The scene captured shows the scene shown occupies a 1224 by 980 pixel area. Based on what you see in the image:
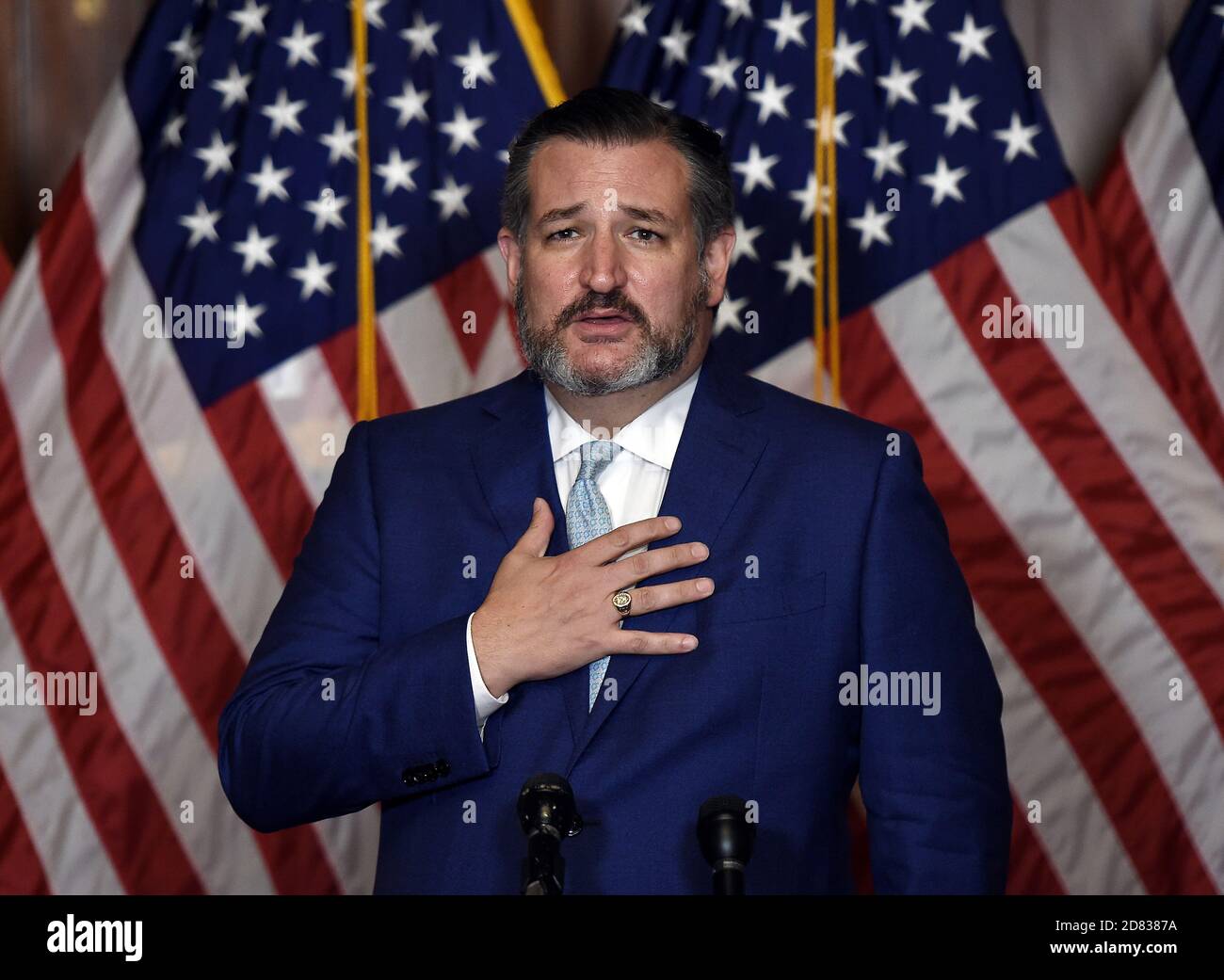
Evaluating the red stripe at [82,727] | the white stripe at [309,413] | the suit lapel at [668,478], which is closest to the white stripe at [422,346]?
the white stripe at [309,413]

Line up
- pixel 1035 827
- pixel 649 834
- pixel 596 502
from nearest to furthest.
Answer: pixel 649 834 < pixel 596 502 < pixel 1035 827

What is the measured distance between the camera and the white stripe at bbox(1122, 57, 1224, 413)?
A: 10.00ft

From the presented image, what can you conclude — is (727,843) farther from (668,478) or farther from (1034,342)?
(1034,342)

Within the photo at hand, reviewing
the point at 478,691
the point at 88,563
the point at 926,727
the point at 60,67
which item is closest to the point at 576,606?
the point at 478,691

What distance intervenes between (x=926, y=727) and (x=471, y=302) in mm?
1732

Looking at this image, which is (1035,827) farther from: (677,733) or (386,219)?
(386,219)

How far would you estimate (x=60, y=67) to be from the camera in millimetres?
3447

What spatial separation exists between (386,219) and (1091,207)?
1550mm

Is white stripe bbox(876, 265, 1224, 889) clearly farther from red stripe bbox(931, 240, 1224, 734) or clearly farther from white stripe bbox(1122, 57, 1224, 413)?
white stripe bbox(1122, 57, 1224, 413)

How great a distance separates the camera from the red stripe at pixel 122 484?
318 centimetres

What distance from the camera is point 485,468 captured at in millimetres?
1966

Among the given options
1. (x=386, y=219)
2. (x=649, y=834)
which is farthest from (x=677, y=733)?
(x=386, y=219)

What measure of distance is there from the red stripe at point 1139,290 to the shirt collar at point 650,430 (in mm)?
1355

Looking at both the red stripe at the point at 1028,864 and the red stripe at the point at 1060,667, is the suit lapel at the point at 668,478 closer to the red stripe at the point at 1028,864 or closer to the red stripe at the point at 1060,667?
the red stripe at the point at 1060,667
